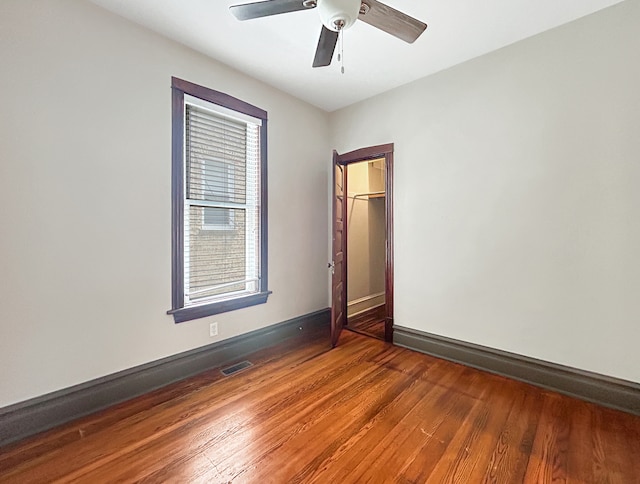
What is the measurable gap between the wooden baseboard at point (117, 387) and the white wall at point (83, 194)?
0.06 m

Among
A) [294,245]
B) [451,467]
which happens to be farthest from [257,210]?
[451,467]

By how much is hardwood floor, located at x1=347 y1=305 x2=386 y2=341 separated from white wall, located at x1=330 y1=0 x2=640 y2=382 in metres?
0.55

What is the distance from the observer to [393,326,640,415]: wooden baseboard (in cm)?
198

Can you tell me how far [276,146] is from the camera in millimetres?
3230

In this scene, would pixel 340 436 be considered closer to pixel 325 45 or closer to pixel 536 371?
pixel 536 371

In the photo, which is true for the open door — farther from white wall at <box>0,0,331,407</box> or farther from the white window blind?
white wall at <box>0,0,331,407</box>

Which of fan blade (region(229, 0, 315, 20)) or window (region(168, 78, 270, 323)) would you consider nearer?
fan blade (region(229, 0, 315, 20))

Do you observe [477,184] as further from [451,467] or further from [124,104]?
[124,104]

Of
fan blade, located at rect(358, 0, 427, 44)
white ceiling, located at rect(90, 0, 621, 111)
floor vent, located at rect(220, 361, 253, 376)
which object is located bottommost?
floor vent, located at rect(220, 361, 253, 376)

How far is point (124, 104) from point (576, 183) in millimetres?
3516

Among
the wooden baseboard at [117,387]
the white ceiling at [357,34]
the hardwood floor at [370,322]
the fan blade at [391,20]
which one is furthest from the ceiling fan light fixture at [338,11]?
the hardwood floor at [370,322]

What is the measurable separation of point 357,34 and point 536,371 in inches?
124

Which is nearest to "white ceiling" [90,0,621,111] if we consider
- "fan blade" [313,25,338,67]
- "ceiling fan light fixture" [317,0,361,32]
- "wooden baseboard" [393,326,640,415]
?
"fan blade" [313,25,338,67]

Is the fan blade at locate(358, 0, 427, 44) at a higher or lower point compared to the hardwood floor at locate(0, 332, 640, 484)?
higher
